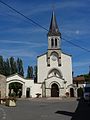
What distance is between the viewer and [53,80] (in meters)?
68.8

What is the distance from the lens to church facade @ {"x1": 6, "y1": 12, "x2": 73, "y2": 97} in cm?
6831

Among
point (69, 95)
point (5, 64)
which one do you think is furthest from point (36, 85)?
point (5, 64)

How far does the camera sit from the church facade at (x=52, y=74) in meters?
68.3

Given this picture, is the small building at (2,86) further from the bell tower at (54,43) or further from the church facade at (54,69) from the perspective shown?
the bell tower at (54,43)

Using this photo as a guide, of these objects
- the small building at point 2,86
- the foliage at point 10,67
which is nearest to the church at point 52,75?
the small building at point 2,86

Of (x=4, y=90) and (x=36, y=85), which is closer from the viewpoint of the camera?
(x=4, y=90)

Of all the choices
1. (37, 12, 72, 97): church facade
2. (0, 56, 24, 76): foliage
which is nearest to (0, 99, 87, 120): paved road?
(37, 12, 72, 97): church facade

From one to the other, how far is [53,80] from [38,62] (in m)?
6.93

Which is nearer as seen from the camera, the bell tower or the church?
the church

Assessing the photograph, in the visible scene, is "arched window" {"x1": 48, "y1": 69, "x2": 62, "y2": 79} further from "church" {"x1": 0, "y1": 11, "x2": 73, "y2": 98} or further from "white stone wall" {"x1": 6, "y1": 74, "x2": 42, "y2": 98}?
"white stone wall" {"x1": 6, "y1": 74, "x2": 42, "y2": 98}

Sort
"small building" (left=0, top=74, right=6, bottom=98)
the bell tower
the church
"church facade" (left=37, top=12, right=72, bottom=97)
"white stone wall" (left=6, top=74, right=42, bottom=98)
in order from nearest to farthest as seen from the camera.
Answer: "small building" (left=0, top=74, right=6, bottom=98), "white stone wall" (left=6, top=74, right=42, bottom=98), the church, "church facade" (left=37, top=12, right=72, bottom=97), the bell tower

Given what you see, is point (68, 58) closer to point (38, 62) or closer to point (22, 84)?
point (38, 62)

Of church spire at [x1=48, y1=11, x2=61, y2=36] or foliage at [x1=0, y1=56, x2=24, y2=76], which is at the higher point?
church spire at [x1=48, y1=11, x2=61, y2=36]

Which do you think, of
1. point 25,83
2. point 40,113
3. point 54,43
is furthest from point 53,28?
point 40,113
